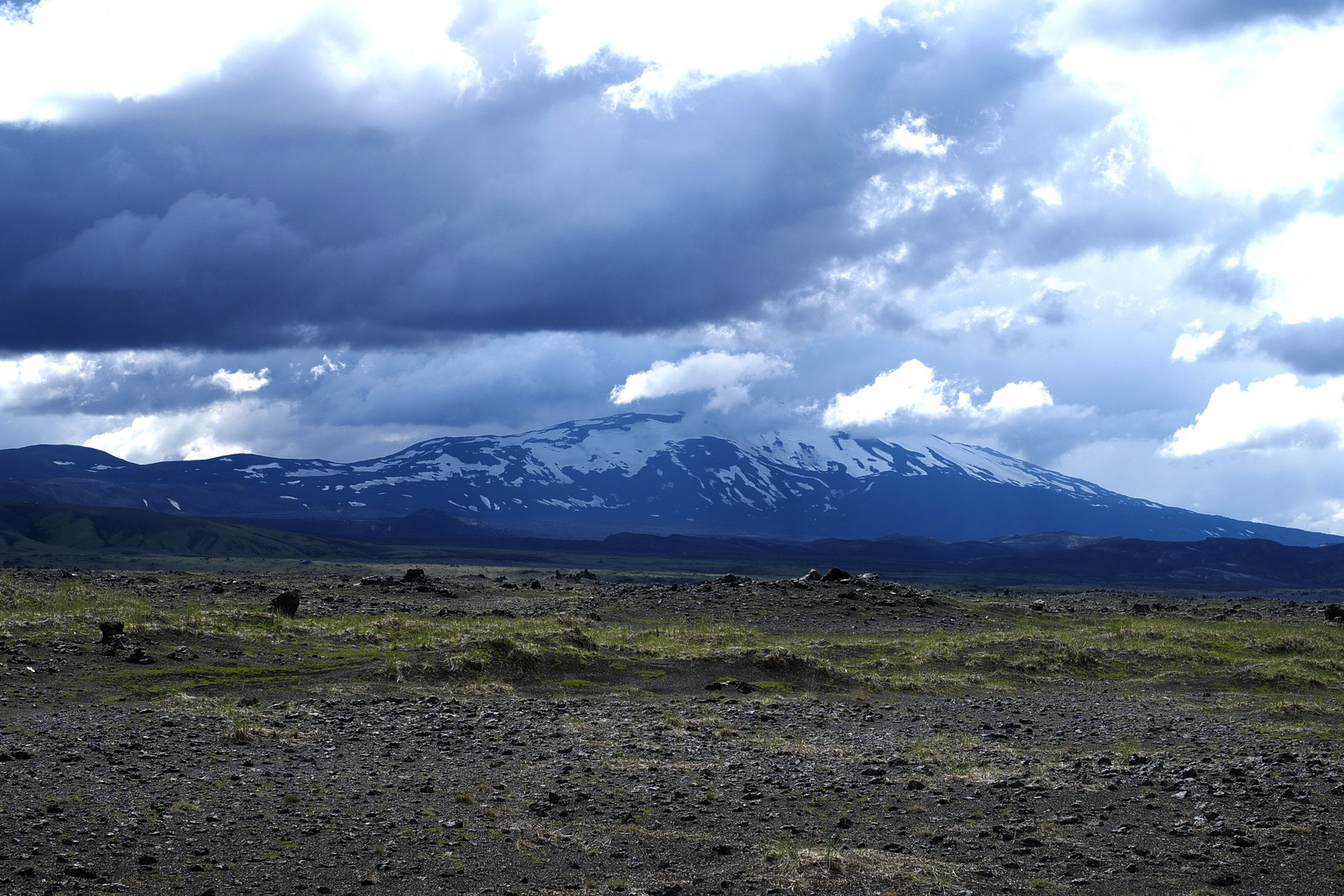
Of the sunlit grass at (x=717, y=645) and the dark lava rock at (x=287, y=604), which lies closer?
the sunlit grass at (x=717, y=645)

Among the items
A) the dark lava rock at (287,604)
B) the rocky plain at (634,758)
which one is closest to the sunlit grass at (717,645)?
the rocky plain at (634,758)

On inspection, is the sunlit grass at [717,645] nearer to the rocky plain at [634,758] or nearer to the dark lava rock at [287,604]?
the rocky plain at [634,758]

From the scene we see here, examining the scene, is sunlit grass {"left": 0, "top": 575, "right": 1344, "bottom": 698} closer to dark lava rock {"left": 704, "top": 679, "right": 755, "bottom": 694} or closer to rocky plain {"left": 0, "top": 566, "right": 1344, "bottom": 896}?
rocky plain {"left": 0, "top": 566, "right": 1344, "bottom": 896}

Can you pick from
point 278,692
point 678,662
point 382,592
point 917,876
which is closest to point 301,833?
point 917,876

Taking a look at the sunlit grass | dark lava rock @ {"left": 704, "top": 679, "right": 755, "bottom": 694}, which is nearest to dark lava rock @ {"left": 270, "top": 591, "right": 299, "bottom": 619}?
the sunlit grass

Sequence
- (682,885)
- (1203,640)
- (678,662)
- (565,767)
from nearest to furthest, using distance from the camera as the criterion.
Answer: (682,885), (565,767), (678,662), (1203,640)

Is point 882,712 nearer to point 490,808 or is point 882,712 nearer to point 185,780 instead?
point 490,808

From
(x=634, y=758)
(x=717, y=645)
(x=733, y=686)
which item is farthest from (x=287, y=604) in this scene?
(x=634, y=758)

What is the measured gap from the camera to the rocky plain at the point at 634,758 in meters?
13.0

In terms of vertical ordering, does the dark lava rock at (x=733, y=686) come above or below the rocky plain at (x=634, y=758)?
below

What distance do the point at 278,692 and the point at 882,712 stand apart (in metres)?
15.5

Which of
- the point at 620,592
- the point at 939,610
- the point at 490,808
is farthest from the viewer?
the point at 620,592

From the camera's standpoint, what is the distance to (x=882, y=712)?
1054 inches

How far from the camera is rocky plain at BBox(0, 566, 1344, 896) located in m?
13.0
